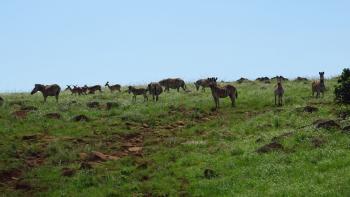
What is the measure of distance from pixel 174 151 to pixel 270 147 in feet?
16.3

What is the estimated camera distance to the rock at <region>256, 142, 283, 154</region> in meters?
25.5

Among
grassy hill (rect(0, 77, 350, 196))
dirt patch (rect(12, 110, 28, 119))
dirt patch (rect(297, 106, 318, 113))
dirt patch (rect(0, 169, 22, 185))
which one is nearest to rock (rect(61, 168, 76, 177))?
grassy hill (rect(0, 77, 350, 196))

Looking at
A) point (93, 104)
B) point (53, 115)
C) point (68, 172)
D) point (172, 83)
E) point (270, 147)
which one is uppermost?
point (172, 83)

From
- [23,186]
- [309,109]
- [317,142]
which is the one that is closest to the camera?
[23,186]

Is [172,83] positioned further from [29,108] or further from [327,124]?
[327,124]

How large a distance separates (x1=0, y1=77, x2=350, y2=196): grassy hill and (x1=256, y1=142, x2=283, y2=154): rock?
46 mm

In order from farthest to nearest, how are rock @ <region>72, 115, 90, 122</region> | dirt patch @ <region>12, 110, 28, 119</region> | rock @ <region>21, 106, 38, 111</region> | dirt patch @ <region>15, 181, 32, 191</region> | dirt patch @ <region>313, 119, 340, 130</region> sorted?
1. rock @ <region>21, 106, 38, 111</region>
2. dirt patch @ <region>12, 110, 28, 119</region>
3. rock @ <region>72, 115, 90, 122</region>
4. dirt patch @ <region>313, 119, 340, 130</region>
5. dirt patch @ <region>15, 181, 32, 191</region>

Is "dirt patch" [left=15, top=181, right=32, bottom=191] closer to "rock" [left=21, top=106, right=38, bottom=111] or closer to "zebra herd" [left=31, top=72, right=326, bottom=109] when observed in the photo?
"rock" [left=21, top=106, right=38, bottom=111]

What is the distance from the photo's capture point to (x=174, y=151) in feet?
91.7

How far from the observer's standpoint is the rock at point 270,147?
1005 inches

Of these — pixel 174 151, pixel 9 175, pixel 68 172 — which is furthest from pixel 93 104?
pixel 68 172

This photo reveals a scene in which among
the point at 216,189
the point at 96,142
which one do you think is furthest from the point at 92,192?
the point at 96,142

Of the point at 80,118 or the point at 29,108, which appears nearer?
the point at 80,118

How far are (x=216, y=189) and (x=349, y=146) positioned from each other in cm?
687
